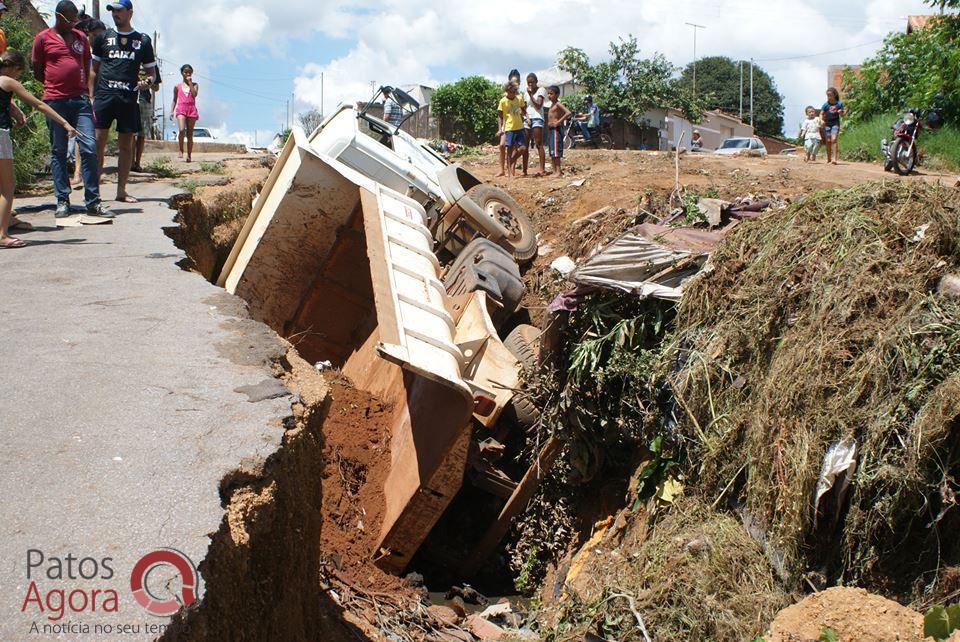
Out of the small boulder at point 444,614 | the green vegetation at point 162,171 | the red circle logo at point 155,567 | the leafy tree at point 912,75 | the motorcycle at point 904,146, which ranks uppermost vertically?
the leafy tree at point 912,75

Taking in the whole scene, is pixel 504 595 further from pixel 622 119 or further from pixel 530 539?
pixel 622 119

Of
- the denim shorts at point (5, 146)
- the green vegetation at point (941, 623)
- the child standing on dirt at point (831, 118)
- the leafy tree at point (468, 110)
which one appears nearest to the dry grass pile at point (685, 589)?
the green vegetation at point (941, 623)

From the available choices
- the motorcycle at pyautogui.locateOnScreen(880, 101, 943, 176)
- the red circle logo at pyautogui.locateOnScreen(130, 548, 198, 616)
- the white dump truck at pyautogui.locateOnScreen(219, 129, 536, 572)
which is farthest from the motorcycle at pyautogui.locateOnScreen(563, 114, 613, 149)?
the red circle logo at pyautogui.locateOnScreen(130, 548, 198, 616)

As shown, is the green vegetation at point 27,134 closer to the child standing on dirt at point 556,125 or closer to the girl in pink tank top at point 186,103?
the girl in pink tank top at point 186,103

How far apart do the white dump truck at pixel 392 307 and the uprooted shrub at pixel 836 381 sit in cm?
161

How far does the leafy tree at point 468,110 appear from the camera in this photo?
35188 millimetres

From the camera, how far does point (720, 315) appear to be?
4910 millimetres

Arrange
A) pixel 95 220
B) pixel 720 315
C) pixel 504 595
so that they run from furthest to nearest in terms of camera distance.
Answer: pixel 95 220 < pixel 504 595 < pixel 720 315

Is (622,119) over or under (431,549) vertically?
over

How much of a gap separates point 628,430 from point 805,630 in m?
2.56

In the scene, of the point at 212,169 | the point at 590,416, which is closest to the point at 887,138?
the point at 212,169

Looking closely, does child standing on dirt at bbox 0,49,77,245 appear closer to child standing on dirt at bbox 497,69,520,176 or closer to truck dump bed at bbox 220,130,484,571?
truck dump bed at bbox 220,130,484,571

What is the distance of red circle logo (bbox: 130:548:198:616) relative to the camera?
2131 millimetres

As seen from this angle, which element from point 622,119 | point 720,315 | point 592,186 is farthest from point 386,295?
point 622,119
